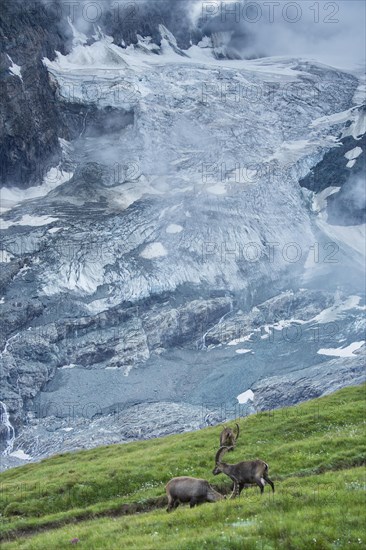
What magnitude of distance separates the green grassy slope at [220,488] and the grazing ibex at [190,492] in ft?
2.25

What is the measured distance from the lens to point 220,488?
3092 centimetres

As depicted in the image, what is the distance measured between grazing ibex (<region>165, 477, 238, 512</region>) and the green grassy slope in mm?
685

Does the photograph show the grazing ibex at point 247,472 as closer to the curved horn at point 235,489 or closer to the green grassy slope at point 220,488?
the curved horn at point 235,489

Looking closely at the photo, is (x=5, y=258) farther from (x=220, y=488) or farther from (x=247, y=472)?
(x=247, y=472)

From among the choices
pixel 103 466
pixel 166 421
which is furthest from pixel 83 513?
pixel 166 421

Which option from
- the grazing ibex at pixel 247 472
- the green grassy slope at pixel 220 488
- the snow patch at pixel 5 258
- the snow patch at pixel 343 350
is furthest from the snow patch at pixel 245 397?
the grazing ibex at pixel 247 472

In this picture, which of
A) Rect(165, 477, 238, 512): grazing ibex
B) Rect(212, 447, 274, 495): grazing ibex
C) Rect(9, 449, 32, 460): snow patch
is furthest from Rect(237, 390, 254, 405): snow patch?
Rect(165, 477, 238, 512): grazing ibex

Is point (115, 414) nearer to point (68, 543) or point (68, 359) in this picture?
point (68, 359)

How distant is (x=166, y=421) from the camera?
15325 cm

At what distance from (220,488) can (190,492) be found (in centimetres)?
760

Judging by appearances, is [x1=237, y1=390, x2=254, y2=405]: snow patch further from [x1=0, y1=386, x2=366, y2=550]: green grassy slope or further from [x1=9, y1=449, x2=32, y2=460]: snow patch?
[x1=0, y1=386, x2=366, y2=550]: green grassy slope

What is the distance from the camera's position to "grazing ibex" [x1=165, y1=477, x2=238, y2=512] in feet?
77.6

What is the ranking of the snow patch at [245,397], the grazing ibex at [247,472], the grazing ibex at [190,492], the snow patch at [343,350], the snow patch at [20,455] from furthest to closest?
the snow patch at [343,350] < the snow patch at [245,397] < the snow patch at [20,455] < the grazing ibex at [247,472] < the grazing ibex at [190,492]

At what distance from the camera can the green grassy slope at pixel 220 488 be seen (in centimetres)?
1864
